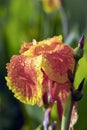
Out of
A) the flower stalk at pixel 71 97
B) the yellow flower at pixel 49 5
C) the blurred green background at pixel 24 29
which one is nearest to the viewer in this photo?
the flower stalk at pixel 71 97

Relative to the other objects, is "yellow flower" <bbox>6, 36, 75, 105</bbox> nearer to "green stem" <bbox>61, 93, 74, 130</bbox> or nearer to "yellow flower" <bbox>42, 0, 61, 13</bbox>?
"green stem" <bbox>61, 93, 74, 130</bbox>

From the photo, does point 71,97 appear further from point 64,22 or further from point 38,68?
point 64,22

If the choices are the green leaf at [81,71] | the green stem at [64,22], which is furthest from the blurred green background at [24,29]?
the green leaf at [81,71]

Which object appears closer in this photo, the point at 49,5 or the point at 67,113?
the point at 67,113

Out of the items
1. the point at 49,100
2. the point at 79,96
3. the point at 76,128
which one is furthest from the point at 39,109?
the point at 79,96

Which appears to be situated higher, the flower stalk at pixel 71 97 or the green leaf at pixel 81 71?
the green leaf at pixel 81 71

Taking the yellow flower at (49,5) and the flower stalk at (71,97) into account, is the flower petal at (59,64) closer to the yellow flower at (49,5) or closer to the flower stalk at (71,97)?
the flower stalk at (71,97)

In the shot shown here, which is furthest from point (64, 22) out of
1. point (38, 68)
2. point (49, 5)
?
point (38, 68)
